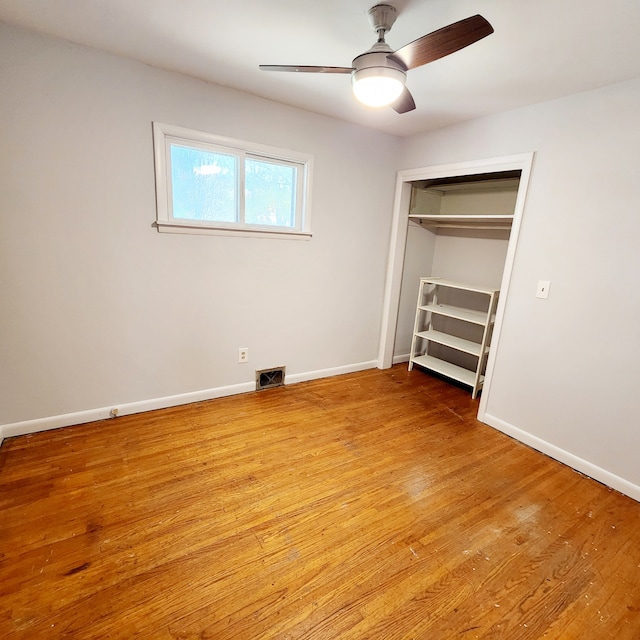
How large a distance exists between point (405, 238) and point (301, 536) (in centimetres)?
292

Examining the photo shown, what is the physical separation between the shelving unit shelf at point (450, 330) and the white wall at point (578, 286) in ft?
1.58

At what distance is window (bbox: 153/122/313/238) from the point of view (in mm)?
2346

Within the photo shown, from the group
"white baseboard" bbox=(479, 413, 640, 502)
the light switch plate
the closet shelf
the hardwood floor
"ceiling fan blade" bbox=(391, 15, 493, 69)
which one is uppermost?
"ceiling fan blade" bbox=(391, 15, 493, 69)

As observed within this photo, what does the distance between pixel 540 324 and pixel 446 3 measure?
1.98 meters

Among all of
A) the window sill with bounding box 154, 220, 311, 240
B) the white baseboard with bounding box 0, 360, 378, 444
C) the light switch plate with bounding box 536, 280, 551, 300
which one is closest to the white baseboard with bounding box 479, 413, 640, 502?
the light switch plate with bounding box 536, 280, 551, 300

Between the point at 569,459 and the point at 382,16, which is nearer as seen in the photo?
the point at 382,16

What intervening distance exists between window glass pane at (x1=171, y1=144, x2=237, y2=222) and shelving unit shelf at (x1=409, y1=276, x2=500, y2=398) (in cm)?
214

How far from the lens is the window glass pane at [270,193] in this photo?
107 inches

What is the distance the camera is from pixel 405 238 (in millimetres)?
3566

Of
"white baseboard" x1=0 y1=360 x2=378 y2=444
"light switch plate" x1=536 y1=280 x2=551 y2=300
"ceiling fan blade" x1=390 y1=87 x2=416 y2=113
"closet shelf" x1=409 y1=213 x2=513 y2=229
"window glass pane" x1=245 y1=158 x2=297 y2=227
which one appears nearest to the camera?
"ceiling fan blade" x1=390 y1=87 x2=416 y2=113

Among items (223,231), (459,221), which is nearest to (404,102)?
(223,231)

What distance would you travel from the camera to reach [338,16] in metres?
1.54

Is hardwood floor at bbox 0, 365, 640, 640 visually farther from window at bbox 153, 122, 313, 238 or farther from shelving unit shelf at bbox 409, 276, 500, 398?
window at bbox 153, 122, 313, 238

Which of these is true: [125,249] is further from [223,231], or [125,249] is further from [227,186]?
[227,186]
